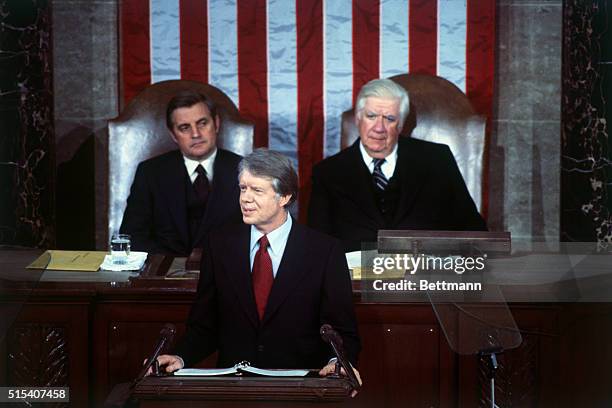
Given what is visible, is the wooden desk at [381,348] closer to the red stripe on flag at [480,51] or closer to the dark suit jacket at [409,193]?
the dark suit jacket at [409,193]

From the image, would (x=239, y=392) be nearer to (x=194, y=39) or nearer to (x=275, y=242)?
(x=275, y=242)

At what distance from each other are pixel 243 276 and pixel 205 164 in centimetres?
184

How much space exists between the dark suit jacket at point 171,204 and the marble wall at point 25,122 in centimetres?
50

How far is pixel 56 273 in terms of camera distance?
4.64 m

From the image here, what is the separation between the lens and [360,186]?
567 centimetres

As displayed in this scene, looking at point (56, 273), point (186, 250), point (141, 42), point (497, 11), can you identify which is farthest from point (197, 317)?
point (497, 11)

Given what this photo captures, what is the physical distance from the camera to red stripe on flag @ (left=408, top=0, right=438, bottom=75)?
618 cm

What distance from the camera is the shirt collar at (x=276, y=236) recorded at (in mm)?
4004

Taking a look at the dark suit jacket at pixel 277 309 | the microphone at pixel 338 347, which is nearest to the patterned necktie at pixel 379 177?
the dark suit jacket at pixel 277 309

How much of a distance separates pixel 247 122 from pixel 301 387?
2635 millimetres

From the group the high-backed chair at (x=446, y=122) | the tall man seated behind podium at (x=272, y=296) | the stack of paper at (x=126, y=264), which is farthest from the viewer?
the high-backed chair at (x=446, y=122)

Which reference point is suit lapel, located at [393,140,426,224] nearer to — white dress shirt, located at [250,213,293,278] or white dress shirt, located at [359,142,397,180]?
white dress shirt, located at [359,142,397,180]

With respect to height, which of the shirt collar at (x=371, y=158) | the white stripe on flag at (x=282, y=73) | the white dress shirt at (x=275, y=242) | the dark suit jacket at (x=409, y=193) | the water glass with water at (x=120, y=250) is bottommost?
the water glass with water at (x=120, y=250)

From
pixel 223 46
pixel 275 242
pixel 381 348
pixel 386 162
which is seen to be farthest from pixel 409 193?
pixel 275 242
